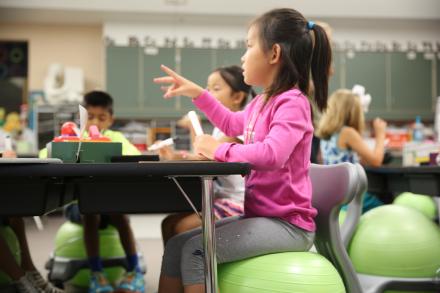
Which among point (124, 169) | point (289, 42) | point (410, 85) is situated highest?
point (410, 85)

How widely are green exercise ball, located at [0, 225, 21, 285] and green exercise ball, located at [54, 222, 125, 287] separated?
385 mm

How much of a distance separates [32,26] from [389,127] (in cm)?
471

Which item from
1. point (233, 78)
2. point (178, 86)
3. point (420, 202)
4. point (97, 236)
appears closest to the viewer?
point (178, 86)

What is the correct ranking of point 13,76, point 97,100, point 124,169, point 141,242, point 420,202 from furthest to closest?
point 13,76 → point 141,242 → point 420,202 → point 97,100 → point 124,169

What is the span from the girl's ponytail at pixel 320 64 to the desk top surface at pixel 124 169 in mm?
479

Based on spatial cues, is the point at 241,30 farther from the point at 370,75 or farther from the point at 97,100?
the point at 97,100

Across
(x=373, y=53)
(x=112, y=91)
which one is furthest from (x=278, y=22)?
(x=373, y=53)

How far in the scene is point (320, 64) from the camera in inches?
56.2

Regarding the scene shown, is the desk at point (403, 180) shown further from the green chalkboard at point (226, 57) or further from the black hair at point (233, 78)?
the green chalkboard at point (226, 57)

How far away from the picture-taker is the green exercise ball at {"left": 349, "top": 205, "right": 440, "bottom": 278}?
1771 millimetres

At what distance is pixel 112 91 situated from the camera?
5.92 meters

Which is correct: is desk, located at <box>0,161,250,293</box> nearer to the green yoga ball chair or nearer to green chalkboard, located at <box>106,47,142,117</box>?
the green yoga ball chair

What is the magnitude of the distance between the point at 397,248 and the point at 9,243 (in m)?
1.42

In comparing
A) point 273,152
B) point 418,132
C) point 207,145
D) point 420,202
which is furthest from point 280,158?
point 418,132
